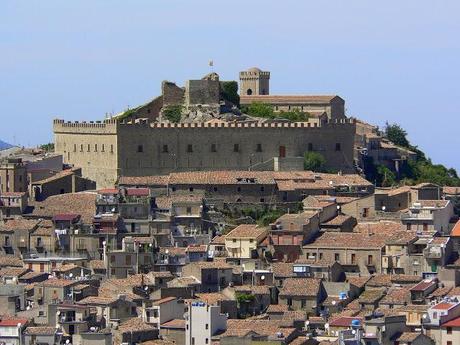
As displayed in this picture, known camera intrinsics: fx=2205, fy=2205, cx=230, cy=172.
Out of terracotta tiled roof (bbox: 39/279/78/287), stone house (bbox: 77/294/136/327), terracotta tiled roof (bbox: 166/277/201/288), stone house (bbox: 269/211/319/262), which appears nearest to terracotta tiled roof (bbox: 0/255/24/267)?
terracotta tiled roof (bbox: 39/279/78/287)

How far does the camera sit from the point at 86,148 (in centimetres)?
8625

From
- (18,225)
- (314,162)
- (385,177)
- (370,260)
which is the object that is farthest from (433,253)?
(385,177)

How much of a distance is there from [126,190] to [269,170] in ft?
23.7

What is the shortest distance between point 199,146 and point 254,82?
52.0ft

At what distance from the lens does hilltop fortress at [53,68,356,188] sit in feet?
274

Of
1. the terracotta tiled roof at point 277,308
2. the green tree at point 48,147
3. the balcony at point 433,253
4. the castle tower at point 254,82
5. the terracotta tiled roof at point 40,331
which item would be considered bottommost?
the terracotta tiled roof at point 40,331

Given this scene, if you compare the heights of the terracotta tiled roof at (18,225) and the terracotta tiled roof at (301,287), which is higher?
the terracotta tiled roof at (18,225)

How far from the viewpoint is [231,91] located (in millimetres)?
89562

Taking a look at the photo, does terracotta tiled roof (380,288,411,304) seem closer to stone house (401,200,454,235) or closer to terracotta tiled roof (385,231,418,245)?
terracotta tiled roof (385,231,418,245)

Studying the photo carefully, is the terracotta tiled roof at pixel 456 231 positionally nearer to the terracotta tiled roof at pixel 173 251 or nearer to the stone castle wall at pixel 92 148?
the terracotta tiled roof at pixel 173 251

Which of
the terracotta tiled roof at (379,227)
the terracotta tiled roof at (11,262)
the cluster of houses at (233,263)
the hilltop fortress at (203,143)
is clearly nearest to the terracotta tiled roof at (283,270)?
the cluster of houses at (233,263)

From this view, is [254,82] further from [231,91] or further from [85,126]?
[85,126]

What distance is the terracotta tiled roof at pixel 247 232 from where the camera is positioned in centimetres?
7362

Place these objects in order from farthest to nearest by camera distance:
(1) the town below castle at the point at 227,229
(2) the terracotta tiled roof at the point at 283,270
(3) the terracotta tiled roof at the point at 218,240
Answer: (3) the terracotta tiled roof at the point at 218,240 < (2) the terracotta tiled roof at the point at 283,270 < (1) the town below castle at the point at 227,229
